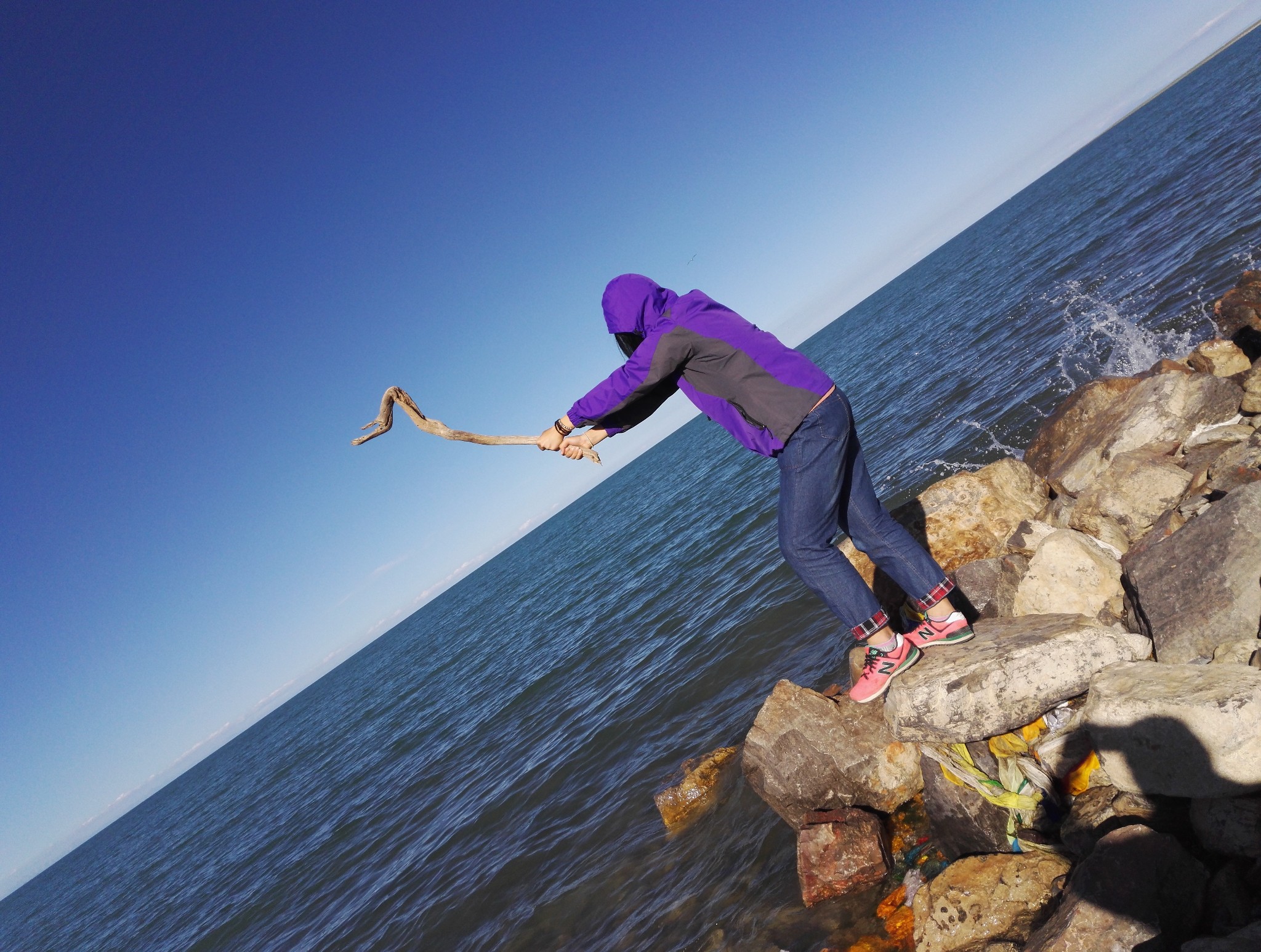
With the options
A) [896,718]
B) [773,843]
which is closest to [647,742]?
[773,843]

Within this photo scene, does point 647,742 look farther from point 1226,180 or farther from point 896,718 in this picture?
point 1226,180

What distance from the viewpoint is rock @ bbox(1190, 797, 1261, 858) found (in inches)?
118

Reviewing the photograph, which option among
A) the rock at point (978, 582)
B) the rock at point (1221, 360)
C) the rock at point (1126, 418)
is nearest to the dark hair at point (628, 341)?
the rock at point (978, 582)

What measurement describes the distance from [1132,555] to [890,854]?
2.73 m

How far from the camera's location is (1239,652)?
369 centimetres

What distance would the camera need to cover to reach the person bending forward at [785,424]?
4.15m

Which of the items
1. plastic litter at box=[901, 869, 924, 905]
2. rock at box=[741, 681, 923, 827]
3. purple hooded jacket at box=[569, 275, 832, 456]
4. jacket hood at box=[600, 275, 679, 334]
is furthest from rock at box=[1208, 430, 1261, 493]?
jacket hood at box=[600, 275, 679, 334]

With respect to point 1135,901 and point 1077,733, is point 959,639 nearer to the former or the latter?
point 1077,733

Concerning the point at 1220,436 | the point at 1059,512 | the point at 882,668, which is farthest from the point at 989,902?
the point at 1220,436

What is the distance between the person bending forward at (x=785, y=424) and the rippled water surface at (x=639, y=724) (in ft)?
6.92

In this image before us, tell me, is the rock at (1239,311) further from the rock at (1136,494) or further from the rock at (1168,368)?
the rock at (1136,494)

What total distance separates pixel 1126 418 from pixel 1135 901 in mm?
5797

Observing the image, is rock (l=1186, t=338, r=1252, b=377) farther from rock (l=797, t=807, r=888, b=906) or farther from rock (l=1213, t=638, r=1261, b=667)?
rock (l=797, t=807, r=888, b=906)

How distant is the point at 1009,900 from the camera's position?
3.79 m
